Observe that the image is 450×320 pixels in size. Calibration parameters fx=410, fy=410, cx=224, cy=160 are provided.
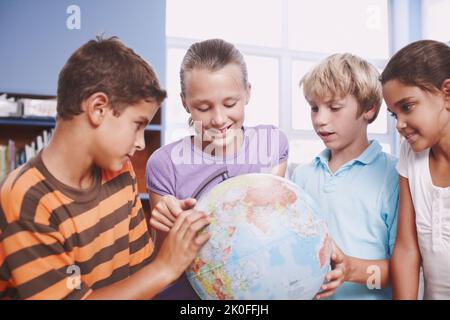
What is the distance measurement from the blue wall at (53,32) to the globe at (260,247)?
1239 mm

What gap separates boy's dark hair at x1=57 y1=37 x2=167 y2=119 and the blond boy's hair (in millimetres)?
593

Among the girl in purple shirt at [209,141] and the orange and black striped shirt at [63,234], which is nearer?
the orange and black striped shirt at [63,234]

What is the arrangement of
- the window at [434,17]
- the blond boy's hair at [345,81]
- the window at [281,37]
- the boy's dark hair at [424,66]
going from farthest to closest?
→ 1. the window at [434,17]
2. the window at [281,37]
3. the blond boy's hair at [345,81]
4. the boy's dark hair at [424,66]

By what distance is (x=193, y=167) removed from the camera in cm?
138

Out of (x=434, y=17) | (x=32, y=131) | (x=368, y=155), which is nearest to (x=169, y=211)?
(x=368, y=155)

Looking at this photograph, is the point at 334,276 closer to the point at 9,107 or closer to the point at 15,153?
the point at 15,153

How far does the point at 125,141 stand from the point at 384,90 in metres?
0.78

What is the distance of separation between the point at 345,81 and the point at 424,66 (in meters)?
0.30

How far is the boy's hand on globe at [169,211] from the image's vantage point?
104cm

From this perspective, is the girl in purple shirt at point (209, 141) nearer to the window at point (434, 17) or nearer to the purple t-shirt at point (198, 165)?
the purple t-shirt at point (198, 165)

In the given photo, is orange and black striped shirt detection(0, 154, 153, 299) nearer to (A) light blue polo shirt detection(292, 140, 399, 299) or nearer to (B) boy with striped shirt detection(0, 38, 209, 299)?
(B) boy with striped shirt detection(0, 38, 209, 299)

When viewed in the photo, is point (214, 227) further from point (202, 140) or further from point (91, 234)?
point (202, 140)

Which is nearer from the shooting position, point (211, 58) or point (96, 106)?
point (96, 106)

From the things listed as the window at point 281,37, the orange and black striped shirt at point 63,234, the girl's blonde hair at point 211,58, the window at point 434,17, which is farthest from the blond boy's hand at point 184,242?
the window at point 434,17
